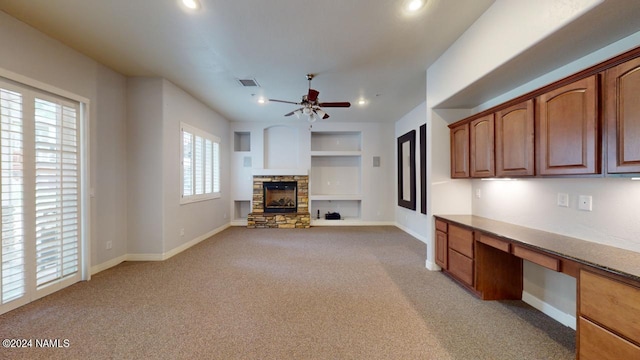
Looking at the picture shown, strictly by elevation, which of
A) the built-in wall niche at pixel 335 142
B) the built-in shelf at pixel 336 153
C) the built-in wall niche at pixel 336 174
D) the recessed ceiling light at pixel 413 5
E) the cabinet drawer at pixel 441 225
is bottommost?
the cabinet drawer at pixel 441 225

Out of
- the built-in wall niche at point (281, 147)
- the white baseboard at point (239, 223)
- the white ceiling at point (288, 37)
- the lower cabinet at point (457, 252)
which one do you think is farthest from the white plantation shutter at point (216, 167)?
the lower cabinet at point (457, 252)

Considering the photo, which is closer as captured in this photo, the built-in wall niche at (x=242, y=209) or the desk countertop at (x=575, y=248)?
the desk countertop at (x=575, y=248)

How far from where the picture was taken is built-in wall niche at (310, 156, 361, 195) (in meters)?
7.44

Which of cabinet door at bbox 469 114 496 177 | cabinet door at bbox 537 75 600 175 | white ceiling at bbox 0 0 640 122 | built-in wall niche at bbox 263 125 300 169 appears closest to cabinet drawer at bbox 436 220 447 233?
cabinet door at bbox 469 114 496 177

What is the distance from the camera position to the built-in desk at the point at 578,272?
1.37 meters

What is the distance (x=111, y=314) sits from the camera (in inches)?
95.3

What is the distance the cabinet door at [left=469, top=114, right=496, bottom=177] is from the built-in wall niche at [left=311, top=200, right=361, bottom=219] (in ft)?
14.9

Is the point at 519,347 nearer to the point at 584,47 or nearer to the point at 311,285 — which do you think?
the point at 311,285

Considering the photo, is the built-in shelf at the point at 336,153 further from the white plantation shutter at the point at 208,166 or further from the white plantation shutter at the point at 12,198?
the white plantation shutter at the point at 12,198

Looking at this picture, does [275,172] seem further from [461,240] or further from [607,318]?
[607,318]

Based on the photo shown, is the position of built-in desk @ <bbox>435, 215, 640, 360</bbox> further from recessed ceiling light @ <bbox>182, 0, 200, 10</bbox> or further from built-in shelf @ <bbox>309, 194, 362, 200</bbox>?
built-in shelf @ <bbox>309, 194, 362, 200</bbox>

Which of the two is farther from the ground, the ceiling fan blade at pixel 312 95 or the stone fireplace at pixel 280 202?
the ceiling fan blade at pixel 312 95

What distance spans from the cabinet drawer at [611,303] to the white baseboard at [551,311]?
0.92 metres

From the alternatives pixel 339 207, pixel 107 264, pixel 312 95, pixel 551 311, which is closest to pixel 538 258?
pixel 551 311
